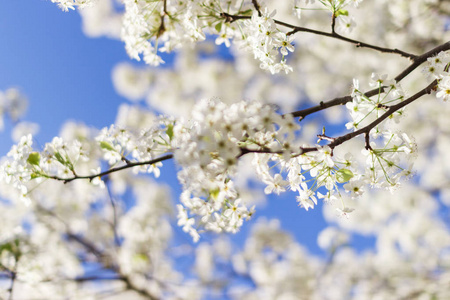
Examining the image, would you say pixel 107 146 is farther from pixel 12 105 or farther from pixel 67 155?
pixel 12 105

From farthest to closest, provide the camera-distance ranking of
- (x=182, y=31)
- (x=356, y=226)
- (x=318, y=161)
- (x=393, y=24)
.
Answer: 1. (x=356, y=226)
2. (x=393, y=24)
3. (x=182, y=31)
4. (x=318, y=161)

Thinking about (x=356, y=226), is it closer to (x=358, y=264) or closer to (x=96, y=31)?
(x=358, y=264)

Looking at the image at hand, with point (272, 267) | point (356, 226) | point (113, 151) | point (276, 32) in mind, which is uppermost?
point (356, 226)

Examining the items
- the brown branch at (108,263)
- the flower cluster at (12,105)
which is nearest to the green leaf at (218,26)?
the brown branch at (108,263)

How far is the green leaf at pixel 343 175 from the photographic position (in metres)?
1.28

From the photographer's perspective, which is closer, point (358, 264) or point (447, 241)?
point (447, 241)

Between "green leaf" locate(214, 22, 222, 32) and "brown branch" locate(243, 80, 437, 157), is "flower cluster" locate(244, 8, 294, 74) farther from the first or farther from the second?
"brown branch" locate(243, 80, 437, 157)

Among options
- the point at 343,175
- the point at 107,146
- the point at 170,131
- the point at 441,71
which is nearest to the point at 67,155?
the point at 107,146

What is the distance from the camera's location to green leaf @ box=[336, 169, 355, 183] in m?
1.28

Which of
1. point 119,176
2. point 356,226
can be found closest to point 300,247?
point 356,226

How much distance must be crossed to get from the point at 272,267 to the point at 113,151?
834 cm

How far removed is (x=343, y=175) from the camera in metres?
1.29

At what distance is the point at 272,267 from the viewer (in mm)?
9258

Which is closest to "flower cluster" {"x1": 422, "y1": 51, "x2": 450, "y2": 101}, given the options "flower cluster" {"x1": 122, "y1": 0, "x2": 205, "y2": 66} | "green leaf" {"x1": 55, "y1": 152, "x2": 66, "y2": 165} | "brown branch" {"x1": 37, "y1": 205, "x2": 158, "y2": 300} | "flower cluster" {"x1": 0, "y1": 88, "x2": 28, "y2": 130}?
"flower cluster" {"x1": 122, "y1": 0, "x2": 205, "y2": 66}
